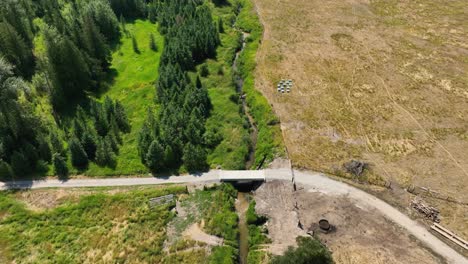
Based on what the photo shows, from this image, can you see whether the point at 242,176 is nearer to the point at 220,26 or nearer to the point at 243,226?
the point at 243,226

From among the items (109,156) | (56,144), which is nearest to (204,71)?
(109,156)

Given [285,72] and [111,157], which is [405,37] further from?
[111,157]

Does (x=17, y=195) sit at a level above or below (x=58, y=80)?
below

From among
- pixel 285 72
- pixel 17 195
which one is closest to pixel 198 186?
pixel 17 195

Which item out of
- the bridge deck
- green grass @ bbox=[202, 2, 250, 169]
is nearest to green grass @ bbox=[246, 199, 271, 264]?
the bridge deck

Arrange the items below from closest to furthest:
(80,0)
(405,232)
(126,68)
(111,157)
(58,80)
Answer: (405,232)
(111,157)
(58,80)
(126,68)
(80,0)

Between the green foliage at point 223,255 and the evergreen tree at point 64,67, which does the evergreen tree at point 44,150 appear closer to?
the evergreen tree at point 64,67

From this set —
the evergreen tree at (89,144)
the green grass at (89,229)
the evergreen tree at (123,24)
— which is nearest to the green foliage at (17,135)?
the green grass at (89,229)

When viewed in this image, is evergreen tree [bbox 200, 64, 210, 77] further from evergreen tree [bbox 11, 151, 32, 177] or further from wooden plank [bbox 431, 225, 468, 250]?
wooden plank [bbox 431, 225, 468, 250]

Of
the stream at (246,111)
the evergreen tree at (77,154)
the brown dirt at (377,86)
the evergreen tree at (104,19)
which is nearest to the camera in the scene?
the evergreen tree at (77,154)
